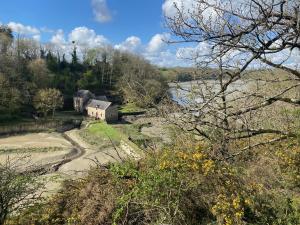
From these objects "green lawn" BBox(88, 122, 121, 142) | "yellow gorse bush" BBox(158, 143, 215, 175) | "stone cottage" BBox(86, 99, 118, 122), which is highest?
"yellow gorse bush" BBox(158, 143, 215, 175)

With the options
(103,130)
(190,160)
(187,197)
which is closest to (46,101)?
(103,130)

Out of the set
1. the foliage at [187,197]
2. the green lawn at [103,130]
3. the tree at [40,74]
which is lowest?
the green lawn at [103,130]

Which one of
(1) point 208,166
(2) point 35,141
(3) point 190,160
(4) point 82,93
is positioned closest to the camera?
Answer: (1) point 208,166

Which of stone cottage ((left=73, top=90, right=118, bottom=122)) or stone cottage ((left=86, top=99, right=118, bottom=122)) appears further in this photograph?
stone cottage ((left=73, top=90, right=118, bottom=122))

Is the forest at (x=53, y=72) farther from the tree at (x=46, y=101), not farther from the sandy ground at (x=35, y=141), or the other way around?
the sandy ground at (x=35, y=141)

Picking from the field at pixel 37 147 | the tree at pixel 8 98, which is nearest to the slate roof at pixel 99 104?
the tree at pixel 8 98

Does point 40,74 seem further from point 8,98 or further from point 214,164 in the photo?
point 214,164

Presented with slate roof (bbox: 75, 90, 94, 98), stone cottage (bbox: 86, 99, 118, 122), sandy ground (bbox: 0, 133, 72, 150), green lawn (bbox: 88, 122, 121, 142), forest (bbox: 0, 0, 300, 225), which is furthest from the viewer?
slate roof (bbox: 75, 90, 94, 98)

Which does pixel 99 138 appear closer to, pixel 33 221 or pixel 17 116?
pixel 17 116

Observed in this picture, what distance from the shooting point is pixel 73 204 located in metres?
7.36

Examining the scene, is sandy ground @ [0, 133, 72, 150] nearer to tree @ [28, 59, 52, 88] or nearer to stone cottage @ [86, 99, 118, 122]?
stone cottage @ [86, 99, 118, 122]

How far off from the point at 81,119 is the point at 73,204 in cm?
3837

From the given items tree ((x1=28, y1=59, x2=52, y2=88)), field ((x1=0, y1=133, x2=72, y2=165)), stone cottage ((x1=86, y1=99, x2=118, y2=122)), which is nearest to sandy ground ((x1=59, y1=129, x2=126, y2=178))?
field ((x1=0, y1=133, x2=72, y2=165))

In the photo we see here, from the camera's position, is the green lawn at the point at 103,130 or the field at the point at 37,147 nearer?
the field at the point at 37,147
